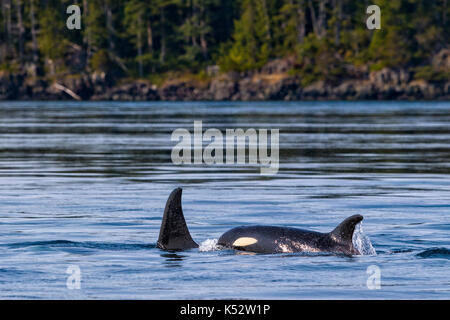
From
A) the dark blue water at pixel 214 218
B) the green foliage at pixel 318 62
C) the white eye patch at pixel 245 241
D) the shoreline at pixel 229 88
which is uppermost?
the green foliage at pixel 318 62

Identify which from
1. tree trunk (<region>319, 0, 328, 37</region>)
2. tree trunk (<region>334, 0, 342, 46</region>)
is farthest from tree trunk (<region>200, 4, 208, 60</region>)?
tree trunk (<region>334, 0, 342, 46</region>)

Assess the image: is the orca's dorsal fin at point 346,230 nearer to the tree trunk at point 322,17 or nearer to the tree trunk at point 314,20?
the tree trunk at point 322,17

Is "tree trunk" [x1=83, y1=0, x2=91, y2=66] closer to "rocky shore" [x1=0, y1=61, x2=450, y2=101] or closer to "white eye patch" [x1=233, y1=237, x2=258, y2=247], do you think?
"rocky shore" [x1=0, y1=61, x2=450, y2=101]

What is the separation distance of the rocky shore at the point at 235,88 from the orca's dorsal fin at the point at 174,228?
404 ft

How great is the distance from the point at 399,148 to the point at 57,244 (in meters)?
25.9

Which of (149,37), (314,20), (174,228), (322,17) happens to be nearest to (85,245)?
(174,228)

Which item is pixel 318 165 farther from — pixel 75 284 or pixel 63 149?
pixel 75 284

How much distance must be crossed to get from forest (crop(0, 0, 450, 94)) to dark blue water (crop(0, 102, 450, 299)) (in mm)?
104151

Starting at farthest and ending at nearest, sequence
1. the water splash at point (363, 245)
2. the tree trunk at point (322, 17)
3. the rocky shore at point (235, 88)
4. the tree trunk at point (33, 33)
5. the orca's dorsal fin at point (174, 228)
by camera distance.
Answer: the tree trunk at point (33, 33)
the tree trunk at point (322, 17)
the rocky shore at point (235, 88)
the water splash at point (363, 245)
the orca's dorsal fin at point (174, 228)

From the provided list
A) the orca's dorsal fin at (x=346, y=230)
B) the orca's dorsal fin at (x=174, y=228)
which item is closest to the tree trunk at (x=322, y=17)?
the orca's dorsal fin at (x=174, y=228)

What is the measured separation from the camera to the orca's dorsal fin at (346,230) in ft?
46.6

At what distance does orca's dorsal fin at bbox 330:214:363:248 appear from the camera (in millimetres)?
14203
